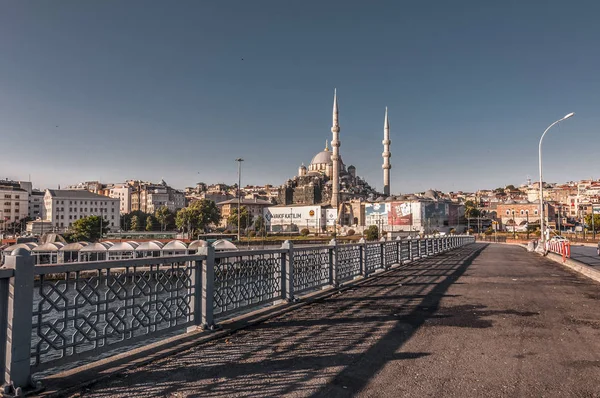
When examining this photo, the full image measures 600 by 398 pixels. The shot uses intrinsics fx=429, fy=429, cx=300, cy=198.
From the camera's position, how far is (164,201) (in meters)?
137

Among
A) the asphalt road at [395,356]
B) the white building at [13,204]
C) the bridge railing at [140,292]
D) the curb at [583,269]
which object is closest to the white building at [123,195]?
the white building at [13,204]

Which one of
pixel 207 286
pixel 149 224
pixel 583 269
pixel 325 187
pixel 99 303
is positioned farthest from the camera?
pixel 325 187

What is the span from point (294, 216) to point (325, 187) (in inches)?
593

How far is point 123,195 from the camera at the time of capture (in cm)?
13838

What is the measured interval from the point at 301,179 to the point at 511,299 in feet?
424

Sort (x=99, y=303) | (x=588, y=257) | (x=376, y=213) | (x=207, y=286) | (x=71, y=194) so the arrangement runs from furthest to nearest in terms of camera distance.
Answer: (x=376, y=213) < (x=71, y=194) < (x=588, y=257) < (x=207, y=286) < (x=99, y=303)

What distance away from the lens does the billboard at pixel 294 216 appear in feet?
401

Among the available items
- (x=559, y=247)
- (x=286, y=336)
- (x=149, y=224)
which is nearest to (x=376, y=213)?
(x=149, y=224)

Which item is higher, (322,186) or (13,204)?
(322,186)

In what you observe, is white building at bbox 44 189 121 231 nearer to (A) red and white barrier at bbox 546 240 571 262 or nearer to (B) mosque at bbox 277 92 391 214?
(B) mosque at bbox 277 92 391 214

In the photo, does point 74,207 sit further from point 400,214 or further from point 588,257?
point 588,257

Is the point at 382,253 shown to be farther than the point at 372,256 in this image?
Yes

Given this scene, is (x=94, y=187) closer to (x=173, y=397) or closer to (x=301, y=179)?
(x=301, y=179)

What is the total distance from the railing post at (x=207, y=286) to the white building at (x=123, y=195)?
14068 cm
